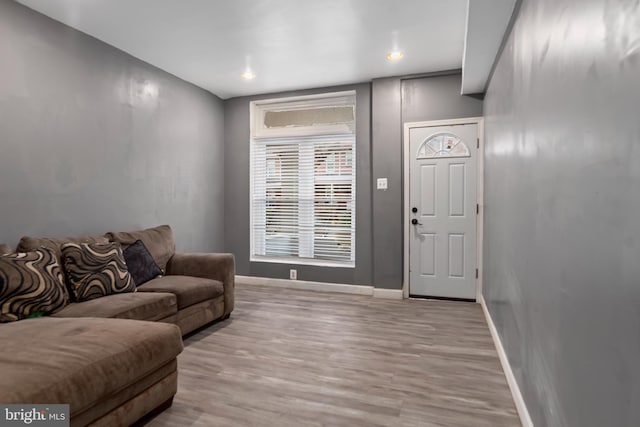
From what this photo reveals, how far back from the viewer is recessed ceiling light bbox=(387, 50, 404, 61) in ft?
11.8

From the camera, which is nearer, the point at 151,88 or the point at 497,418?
the point at 497,418

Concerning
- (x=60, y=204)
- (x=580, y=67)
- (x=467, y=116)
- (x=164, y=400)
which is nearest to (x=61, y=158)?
(x=60, y=204)

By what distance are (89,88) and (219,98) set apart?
2.05m

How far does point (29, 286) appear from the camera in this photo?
2197 mm

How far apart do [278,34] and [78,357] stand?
113 inches

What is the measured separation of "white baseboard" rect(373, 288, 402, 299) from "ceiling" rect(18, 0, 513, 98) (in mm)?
2523

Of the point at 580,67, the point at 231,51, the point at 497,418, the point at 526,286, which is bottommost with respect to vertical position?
the point at 497,418

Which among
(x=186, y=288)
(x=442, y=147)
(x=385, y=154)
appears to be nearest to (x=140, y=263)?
(x=186, y=288)

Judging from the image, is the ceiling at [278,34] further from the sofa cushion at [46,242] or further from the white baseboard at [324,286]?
the white baseboard at [324,286]

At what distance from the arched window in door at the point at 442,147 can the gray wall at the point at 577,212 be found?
2.03m

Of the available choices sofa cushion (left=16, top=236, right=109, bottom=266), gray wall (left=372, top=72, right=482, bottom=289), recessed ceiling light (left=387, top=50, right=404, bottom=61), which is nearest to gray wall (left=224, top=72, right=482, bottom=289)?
gray wall (left=372, top=72, right=482, bottom=289)

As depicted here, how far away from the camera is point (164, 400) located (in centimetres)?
190

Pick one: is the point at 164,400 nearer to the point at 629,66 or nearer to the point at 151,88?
the point at 629,66

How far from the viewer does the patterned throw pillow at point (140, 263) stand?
309cm
